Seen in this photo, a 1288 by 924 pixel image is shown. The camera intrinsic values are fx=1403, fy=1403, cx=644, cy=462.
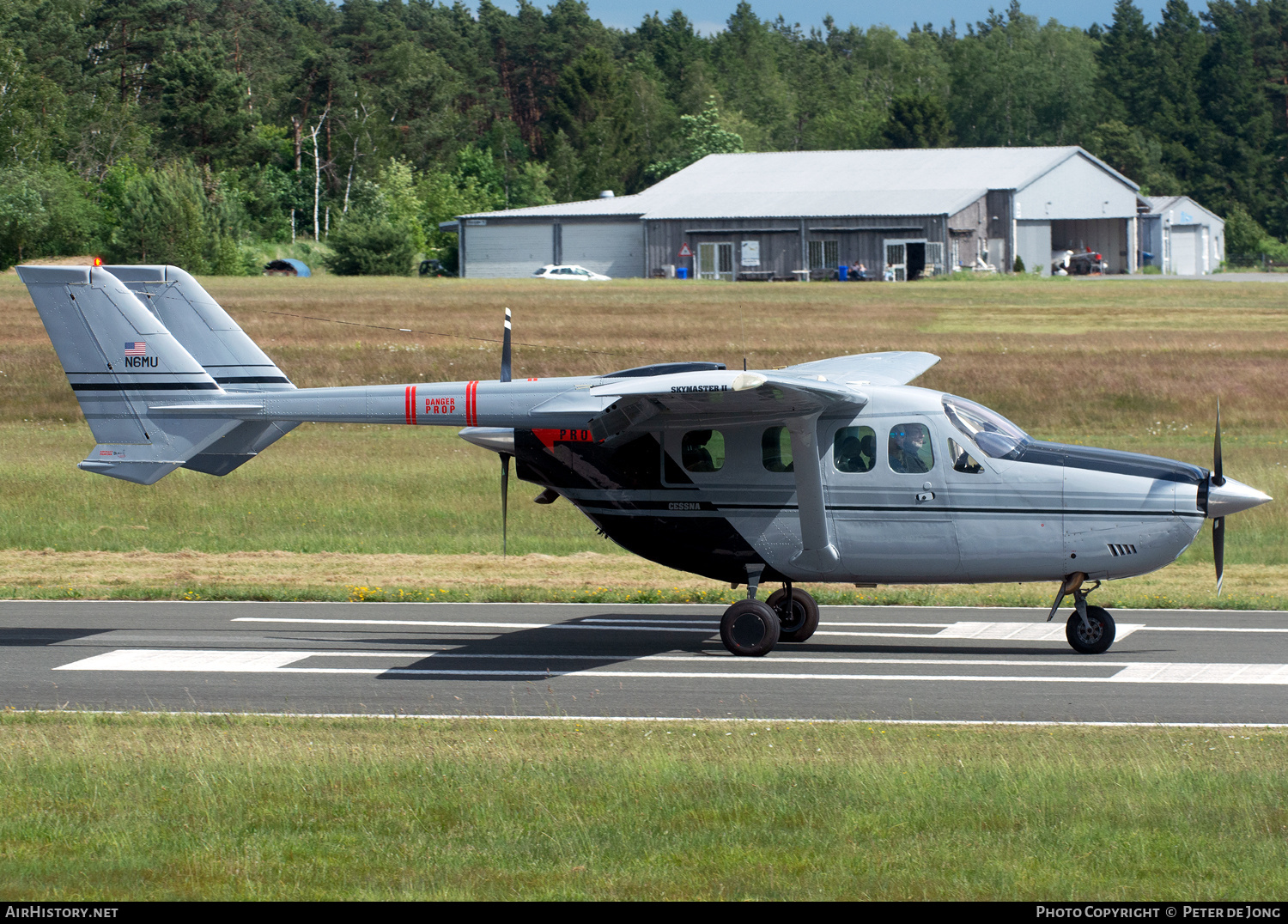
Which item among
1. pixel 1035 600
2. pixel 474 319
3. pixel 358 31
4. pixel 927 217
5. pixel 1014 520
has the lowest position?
pixel 1035 600

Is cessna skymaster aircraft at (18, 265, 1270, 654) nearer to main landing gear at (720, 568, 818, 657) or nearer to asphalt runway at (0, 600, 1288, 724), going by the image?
main landing gear at (720, 568, 818, 657)

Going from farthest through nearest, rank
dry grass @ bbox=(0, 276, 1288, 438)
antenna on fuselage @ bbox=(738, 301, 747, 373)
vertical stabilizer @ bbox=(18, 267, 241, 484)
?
antenna on fuselage @ bbox=(738, 301, 747, 373), dry grass @ bbox=(0, 276, 1288, 438), vertical stabilizer @ bbox=(18, 267, 241, 484)

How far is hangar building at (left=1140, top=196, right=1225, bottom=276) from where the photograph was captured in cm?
8644

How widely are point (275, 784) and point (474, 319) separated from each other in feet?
126

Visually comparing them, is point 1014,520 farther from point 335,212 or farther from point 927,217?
point 335,212

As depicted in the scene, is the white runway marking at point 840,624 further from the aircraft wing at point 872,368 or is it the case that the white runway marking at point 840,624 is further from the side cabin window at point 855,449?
the aircraft wing at point 872,368

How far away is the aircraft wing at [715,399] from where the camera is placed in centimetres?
1241

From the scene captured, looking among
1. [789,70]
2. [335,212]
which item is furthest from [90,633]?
[789,70]

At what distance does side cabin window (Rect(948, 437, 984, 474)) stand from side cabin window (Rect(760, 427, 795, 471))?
1.62 m

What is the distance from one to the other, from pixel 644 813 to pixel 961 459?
6777 millimetres

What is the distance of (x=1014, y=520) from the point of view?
13922 millimetres

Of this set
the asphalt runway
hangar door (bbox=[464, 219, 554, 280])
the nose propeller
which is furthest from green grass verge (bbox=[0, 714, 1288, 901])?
hangar door (bbox=[464, 219, 554, 280])

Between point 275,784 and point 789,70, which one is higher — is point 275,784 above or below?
below

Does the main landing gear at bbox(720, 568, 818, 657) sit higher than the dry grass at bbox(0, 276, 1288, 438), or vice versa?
the dry grass at bbox(0, 276, 1288, 438)
